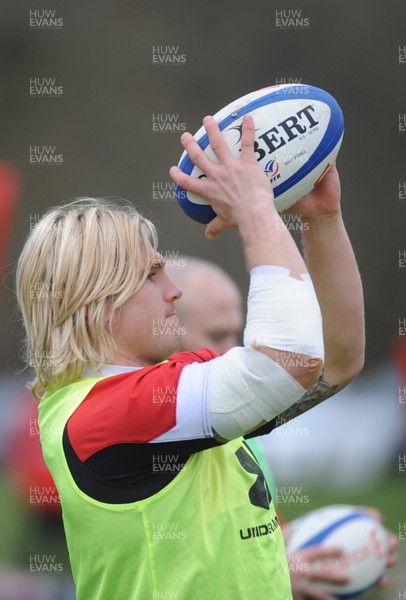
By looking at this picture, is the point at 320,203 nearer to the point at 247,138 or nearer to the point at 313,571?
the point at 247,138

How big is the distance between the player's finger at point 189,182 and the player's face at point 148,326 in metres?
0.21

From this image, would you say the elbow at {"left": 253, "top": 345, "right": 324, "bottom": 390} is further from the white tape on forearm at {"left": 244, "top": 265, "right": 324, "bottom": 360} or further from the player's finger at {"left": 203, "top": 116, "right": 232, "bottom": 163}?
the player's finger at {"left": 203, "top": 116, "right": 232, "bottom": 163}

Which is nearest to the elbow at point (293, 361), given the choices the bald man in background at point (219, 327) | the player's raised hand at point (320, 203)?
the player's raised hand at point (320, 203)

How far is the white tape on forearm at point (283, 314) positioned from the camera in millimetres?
1950

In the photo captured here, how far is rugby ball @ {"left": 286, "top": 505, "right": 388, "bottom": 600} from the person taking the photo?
3.88 meters

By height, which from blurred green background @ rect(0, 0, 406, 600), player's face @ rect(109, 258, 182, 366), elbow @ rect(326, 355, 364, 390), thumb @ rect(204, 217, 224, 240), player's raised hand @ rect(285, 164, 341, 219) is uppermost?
blurred green background @ rect(0, 0, 406, 600)

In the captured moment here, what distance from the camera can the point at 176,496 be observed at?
6.80 feet

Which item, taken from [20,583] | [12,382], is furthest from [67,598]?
[12,382]

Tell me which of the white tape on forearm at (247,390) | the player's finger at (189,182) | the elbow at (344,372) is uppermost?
the player's finger at (189,182)

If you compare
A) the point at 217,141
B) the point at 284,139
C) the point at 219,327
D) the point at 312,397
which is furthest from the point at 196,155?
the point at 219,327

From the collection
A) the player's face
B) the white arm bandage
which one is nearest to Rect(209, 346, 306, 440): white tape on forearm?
the white arm bandage

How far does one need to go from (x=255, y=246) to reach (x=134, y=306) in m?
0.37

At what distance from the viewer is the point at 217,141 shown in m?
2.20

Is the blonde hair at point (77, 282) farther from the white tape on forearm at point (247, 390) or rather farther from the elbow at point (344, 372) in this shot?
the elbow at point (344, 372)
